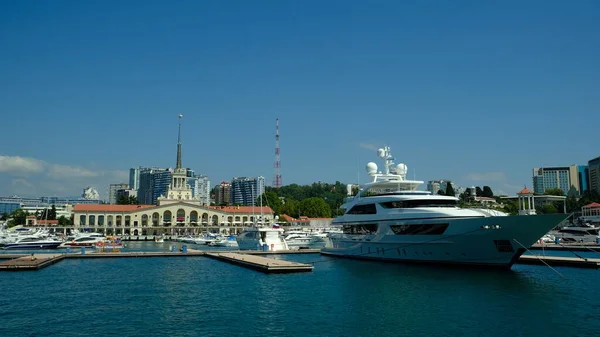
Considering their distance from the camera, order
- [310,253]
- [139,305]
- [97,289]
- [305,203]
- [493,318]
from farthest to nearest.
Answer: [305,203] → [310,253] → [97,289] → [139,305] → [493,318]

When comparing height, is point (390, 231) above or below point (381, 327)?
above

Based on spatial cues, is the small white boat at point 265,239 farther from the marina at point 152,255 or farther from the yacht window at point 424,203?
the yacht window at point 424,203

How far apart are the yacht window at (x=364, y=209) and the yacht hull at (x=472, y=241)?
183 cm

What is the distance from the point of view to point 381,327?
1975 cm

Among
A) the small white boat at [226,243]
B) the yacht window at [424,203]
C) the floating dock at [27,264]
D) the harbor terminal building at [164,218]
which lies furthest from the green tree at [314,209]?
the floating dock at [27,264]

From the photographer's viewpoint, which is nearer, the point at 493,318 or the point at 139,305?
the point at 493,318

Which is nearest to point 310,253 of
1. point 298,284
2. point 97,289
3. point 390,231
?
point 390,231

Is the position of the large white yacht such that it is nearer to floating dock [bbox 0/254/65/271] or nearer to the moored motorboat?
floating dock [bbox 0/254/65/271]

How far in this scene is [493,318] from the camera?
20.8m

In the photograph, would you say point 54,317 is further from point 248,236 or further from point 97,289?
point 248,236

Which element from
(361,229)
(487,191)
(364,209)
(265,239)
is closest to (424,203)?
(364,209)

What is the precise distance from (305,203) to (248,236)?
273 ft

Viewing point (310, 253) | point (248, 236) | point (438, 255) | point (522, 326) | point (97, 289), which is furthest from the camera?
point (248, 236)

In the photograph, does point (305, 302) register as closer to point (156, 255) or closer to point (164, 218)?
point (156, 255)
